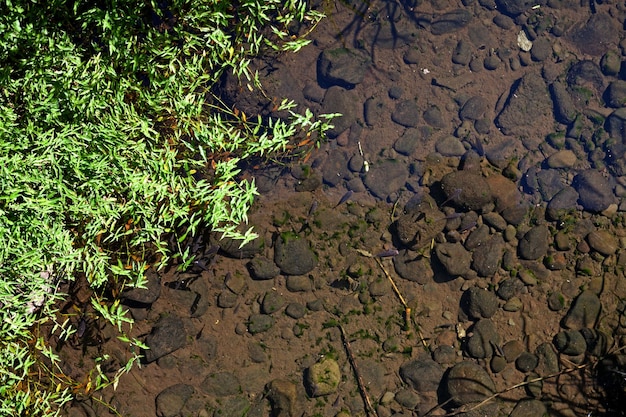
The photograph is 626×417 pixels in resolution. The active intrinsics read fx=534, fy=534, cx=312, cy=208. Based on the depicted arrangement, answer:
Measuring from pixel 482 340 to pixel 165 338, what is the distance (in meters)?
3.46

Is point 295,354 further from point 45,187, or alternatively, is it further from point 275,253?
point 45,187

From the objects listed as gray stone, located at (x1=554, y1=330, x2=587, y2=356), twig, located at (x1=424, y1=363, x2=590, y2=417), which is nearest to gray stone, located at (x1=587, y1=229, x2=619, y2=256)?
gray stone, located at (x1=554, y1=330, x2=587, y2=356)

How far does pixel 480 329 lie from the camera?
5.81 meters

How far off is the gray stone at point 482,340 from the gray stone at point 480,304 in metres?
0.09

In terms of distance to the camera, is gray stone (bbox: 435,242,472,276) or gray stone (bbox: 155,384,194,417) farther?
gray stone (bbox: 435,242,472,276)

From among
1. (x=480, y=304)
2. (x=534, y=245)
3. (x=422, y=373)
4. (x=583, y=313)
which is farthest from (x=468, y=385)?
(x=534, y=245)

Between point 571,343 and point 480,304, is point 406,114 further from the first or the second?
point 571,343

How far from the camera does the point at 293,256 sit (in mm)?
6070

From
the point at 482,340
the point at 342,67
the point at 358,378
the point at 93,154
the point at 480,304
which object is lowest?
the point at 358,378

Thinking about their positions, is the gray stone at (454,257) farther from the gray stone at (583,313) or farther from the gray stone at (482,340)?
the gray stone at (583,313)

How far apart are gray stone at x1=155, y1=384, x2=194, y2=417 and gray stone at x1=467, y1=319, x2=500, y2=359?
310 centimetres

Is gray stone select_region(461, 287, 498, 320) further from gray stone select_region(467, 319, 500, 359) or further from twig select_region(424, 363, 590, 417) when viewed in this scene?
twig select_region(424, 363, 590, 417)

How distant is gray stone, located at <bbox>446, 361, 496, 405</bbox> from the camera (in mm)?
5594

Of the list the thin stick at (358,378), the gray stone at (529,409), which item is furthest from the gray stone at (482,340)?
the thin stick at (358,378)
